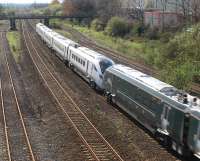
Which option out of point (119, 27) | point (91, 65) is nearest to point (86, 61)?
point (91, 65)

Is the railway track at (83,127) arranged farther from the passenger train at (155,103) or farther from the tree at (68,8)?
the tree at (68,8)

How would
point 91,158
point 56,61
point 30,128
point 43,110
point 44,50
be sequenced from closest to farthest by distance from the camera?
point 91,158 → point 30,128 → point 43,110 → point 56,61 → point 44,50


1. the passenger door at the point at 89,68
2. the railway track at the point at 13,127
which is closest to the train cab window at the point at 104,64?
the passenger door at the point at 89,68

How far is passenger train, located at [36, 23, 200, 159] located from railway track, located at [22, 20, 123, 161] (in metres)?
2.36

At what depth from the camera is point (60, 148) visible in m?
20.1

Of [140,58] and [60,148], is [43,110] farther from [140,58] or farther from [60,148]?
[140,58]

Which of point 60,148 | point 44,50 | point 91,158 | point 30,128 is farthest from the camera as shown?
point 44,50

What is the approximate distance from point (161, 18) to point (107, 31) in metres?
11.4

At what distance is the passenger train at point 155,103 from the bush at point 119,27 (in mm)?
51392

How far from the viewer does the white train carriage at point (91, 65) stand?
31.6 metres

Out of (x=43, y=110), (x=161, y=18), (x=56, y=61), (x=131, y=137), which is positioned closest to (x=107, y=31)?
(x=161, y=18)

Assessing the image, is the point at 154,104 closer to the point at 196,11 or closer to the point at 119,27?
the point at 196,11

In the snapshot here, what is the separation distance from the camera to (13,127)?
77.0 feet

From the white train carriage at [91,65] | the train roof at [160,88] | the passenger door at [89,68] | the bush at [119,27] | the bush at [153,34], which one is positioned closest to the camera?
the train roof at [160,88]
